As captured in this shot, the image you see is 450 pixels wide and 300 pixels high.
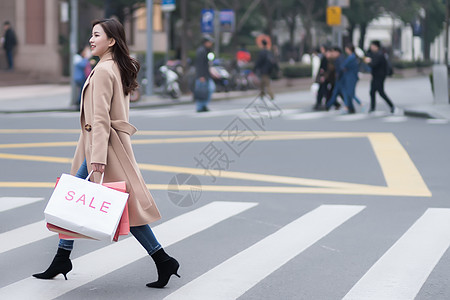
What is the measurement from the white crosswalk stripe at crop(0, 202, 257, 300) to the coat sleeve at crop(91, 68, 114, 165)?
89 cm

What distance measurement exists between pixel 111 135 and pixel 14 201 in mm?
4026

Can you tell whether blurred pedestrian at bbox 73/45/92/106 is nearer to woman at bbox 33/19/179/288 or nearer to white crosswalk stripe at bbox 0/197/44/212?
white crosswalk stripe at bbox 0/197/44/212

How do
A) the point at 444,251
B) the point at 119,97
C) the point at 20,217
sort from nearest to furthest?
the point at 119,97 < the point at 444,251 < the point at 20,217

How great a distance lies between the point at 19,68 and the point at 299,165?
27.3m

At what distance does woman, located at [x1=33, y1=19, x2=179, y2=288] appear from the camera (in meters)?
5.68

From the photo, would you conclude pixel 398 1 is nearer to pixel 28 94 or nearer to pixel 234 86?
pixel 234 86

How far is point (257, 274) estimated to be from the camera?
625 cm

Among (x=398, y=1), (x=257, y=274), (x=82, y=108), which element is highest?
(x=398, y=1)

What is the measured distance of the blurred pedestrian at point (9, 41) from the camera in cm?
3619

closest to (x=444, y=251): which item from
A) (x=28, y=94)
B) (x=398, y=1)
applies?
(x=28, y=94)

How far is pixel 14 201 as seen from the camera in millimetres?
9484

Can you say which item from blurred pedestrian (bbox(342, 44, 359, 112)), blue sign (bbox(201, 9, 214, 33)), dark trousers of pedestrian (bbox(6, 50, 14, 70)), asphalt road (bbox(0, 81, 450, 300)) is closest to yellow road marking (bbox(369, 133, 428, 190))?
asphalt road (bbox(0, 81, 450, 300))

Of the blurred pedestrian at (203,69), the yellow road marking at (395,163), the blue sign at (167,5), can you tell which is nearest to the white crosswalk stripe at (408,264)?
the yellow road marking at (395,163)

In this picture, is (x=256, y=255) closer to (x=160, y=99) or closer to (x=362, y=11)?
(x=160, y=99)
